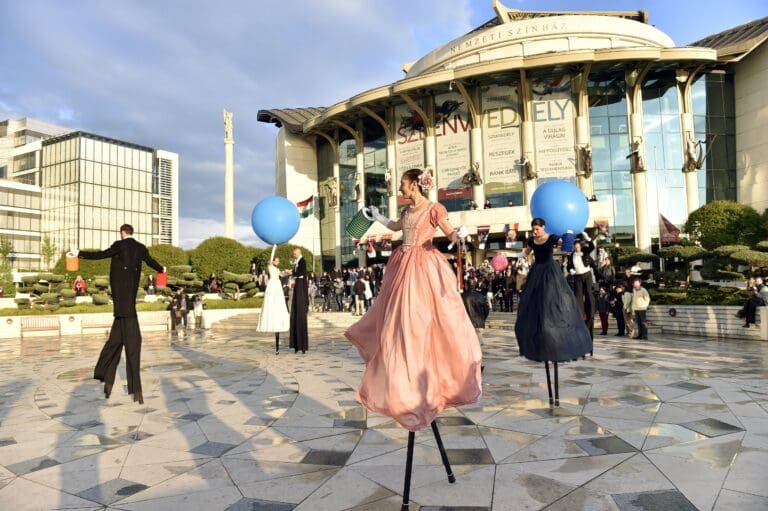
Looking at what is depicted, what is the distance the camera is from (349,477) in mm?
3586

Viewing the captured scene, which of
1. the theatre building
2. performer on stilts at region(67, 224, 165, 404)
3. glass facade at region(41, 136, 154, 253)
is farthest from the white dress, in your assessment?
glass facade at region(41, 136, 154, 253)

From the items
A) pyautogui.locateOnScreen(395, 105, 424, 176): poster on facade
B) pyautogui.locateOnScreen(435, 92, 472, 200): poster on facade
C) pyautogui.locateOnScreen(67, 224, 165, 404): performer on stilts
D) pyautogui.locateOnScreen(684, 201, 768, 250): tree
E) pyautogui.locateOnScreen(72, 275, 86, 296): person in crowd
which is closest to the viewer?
pyautogui.locateOnScreen(67, 224, 165, 404): performer on stilts

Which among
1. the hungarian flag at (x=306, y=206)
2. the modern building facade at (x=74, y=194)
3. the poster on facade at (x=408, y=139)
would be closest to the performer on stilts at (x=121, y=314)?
the poster on facade at (x=408, y=139)

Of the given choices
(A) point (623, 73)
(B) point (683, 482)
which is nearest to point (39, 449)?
(B) point (683, 482)

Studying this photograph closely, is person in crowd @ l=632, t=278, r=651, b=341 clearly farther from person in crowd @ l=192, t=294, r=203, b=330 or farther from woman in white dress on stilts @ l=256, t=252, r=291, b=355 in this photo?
person in crowd @ l=192, t=294, r=203, b=330

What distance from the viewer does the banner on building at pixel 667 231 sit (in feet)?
111

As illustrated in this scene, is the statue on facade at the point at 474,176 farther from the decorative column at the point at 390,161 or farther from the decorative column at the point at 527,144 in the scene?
the decorative column at the point at 390,161

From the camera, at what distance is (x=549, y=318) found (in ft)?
18.6

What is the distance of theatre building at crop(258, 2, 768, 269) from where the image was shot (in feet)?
113

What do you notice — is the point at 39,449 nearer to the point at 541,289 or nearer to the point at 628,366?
the point at 541,289

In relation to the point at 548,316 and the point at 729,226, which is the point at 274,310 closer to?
the point at 548,316

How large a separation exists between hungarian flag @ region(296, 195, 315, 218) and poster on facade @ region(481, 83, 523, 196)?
53.5 feet

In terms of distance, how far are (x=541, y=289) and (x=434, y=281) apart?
2.77 metres

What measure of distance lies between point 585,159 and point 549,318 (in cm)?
3190
